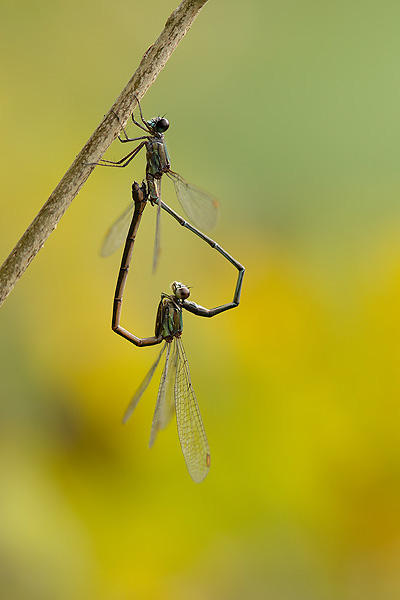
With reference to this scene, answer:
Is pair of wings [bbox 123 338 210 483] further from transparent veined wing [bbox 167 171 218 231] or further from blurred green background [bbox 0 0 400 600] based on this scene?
blurred green background [bbox 0 0 400 600]

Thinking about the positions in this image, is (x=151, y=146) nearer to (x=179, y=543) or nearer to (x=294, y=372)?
(x=294, y=372)

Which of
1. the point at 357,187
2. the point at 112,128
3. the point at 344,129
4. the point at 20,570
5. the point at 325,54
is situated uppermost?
the point at 325,54

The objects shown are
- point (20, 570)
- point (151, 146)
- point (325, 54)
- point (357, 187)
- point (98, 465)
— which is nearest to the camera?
point (151, 146)

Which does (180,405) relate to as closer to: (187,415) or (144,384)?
(187,415)

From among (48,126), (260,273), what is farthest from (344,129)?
(48,126)

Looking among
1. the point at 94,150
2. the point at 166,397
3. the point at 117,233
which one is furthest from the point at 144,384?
the point at 94,150

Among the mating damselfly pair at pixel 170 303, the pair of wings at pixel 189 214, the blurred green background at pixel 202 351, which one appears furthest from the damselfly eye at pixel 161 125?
the blurred green background at pixel 202 351

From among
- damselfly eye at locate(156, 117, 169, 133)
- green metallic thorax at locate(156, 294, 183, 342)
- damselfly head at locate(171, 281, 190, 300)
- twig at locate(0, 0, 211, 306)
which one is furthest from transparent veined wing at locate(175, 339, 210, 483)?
twig at locate(0, 0, 211, 306)
